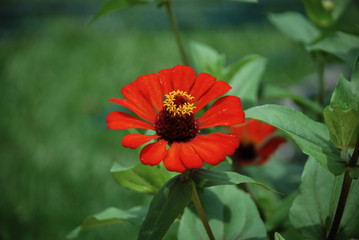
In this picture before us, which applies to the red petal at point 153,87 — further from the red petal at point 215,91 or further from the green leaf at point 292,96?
the green leaf at point 292,96

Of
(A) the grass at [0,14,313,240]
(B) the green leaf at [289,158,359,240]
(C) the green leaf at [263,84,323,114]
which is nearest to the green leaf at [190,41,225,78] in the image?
(C) the green leaf at [263,84,323,114]

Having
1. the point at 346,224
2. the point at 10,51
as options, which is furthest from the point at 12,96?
the point at 346,224

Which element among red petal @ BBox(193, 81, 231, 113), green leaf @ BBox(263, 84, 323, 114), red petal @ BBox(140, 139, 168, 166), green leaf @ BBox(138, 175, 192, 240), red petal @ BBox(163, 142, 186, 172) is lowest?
green leaf @ BBox(263, 84, 323, 114)

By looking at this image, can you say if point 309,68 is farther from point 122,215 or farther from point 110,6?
point 122,215

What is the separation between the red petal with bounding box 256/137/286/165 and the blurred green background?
55cm

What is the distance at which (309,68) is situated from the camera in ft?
7.97

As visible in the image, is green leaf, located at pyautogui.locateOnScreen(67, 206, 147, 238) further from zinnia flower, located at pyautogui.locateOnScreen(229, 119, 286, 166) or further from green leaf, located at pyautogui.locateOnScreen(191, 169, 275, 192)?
zinnia flower, located at pyautogui.locateOnScreen(229, 119, 286, 166)

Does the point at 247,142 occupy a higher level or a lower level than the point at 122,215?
lower

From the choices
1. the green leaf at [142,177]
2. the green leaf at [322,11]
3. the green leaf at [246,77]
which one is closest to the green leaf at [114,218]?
the green leaf at [142,177]

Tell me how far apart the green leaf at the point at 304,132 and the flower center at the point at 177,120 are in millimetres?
102

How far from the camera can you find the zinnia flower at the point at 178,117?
1.77ft

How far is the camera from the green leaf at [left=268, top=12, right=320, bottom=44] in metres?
1.02

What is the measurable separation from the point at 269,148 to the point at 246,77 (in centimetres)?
28

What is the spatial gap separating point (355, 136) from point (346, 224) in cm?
19
